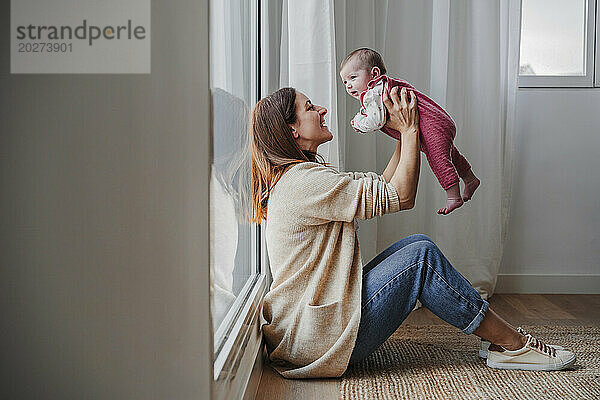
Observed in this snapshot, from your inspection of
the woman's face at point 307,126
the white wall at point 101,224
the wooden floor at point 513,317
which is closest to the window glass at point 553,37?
the wooden floor at point 513,317

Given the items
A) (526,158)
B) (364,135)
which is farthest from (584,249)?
(364,135)

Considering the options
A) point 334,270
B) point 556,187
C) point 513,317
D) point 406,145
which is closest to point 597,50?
point 556,187

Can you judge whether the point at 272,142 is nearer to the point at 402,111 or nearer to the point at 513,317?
the point at 402,111

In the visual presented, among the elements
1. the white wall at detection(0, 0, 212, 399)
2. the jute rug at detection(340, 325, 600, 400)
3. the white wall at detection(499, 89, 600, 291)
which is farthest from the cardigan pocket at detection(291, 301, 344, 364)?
the white wall at detection(499, 89, 600, 291)

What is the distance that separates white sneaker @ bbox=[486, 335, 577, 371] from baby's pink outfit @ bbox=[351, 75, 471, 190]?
461mm

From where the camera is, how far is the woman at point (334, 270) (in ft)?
5.60

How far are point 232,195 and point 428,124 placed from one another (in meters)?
0.62

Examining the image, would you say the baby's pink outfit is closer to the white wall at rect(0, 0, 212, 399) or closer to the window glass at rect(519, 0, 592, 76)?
the white wall at rect(0, 0, 212, 399)

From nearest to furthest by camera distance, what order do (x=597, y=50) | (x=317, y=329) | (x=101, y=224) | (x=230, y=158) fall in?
(x=101, y=224) → (x=230, y=158) → (x=317, y=329) → (x=597, y=50)

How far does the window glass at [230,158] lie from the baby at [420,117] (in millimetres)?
300

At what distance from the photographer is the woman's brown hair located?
1.79 metres

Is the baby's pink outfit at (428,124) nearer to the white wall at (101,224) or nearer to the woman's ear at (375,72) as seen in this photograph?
the woman's ear at (375,72)

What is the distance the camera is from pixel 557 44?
10.2 feet

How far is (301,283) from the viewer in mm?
1750
